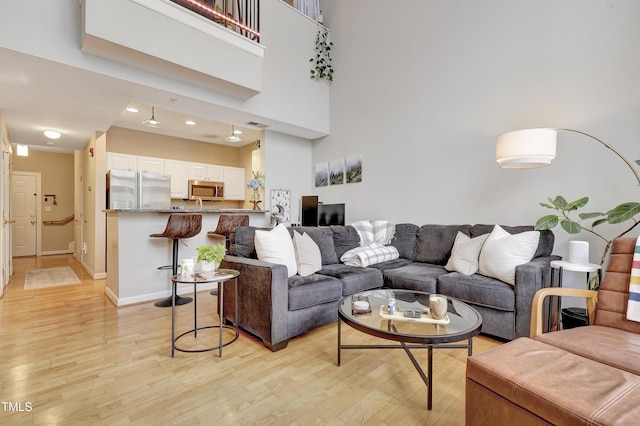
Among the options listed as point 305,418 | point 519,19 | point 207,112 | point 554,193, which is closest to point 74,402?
point 305,418

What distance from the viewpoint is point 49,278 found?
4672 mm

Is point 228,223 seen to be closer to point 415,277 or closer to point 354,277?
point 354,277

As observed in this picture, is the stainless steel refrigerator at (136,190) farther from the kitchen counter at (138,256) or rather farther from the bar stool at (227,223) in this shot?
the bar stool at (227,223)

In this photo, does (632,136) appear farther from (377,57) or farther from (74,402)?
(74,402)

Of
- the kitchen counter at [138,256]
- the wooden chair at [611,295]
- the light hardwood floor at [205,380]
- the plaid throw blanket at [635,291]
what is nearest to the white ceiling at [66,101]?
the kitchen counter at [138,256]

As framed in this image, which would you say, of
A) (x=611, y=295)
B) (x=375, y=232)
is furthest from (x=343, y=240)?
(x=611, y=295)

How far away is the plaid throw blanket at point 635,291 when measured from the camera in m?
1.52

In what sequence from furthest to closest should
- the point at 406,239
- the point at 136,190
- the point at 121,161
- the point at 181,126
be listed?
the point at 181,126
the point at 121,161
the point at 136,190
the point at 406,239

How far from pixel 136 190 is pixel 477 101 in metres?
5.18

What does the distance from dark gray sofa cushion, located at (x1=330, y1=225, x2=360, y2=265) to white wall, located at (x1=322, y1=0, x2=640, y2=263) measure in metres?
0.93

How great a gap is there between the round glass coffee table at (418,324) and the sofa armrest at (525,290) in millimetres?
691

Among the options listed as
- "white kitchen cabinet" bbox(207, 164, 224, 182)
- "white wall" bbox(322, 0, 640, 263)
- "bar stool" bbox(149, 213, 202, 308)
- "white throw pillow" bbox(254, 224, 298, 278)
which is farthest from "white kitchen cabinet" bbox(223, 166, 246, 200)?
"white throw pillow" bbox(254, 224, 298, 278)

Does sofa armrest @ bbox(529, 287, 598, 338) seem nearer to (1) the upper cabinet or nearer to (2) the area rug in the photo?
(2) the area rug

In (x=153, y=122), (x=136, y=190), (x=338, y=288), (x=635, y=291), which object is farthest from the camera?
(x=136, y=190)
